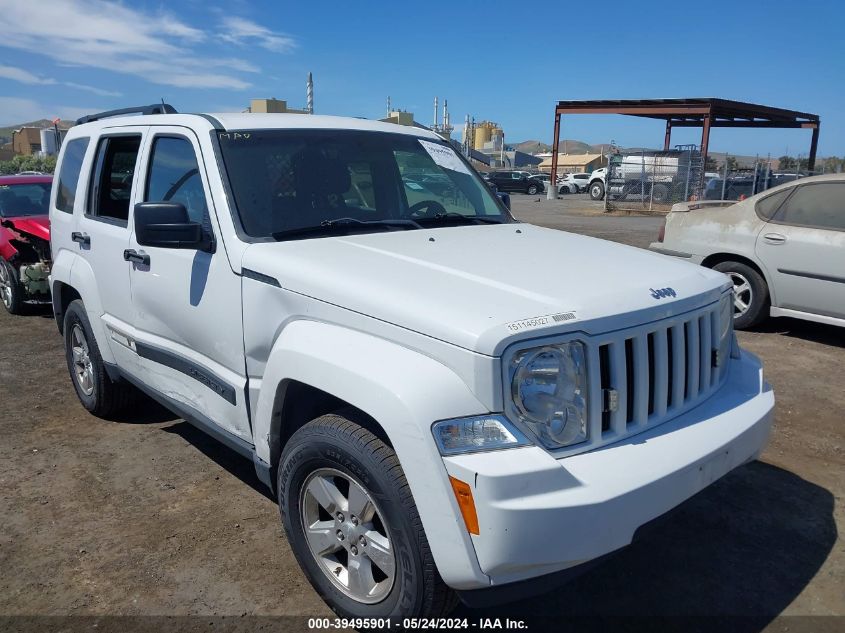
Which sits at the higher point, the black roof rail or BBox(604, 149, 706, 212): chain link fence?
the black roof rail

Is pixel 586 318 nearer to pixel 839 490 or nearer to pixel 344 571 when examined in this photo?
pixel 344 571

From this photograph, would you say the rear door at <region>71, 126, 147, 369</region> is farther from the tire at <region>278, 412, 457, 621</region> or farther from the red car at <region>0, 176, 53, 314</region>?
the red car at <region>0, 176, 53, 314</region>

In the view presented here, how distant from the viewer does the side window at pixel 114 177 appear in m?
4.08

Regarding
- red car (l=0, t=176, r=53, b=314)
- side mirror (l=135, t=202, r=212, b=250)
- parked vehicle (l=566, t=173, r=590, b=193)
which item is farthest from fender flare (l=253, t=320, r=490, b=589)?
parked vehicle (l=566, t=173, r=590, b=193)

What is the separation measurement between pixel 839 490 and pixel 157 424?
14.0 feet

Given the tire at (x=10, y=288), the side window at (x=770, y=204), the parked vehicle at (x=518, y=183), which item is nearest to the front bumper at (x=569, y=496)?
the side window at (x=770, y=204)

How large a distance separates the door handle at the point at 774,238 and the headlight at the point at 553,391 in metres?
5.37

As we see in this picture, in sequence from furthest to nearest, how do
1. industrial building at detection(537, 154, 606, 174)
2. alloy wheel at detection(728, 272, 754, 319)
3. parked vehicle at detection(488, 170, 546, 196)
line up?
industrial building at detection(537, 154, 606, 174) → parked vehicle at detection(488, 170, 546, 196) → alloy wheel at detection(728, 272, 754, 319)

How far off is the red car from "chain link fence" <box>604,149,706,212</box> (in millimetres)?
20909

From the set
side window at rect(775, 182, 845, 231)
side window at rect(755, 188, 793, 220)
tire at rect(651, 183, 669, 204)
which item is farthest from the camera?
tire at rect(651, 183, 669, 204)

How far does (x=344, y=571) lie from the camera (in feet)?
9.00

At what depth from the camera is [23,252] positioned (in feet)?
26.4

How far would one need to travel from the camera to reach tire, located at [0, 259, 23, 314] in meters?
8.06

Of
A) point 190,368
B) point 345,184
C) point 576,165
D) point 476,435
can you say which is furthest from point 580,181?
point 476,435
